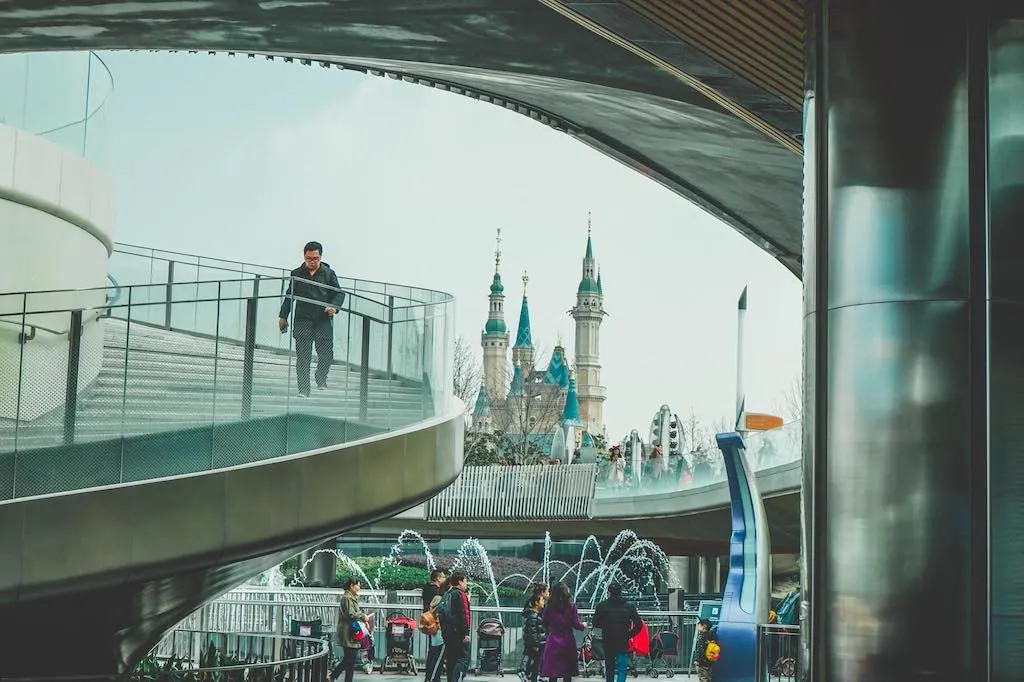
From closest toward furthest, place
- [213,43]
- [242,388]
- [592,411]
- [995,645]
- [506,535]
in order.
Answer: [995,645]
[242,388]
[213,43]
[506,535]
[592,411]

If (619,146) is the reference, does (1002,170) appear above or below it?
below

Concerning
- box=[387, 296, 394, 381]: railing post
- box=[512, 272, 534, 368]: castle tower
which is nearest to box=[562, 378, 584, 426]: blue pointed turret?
box=[512, 272, 534, 368]: castle tower

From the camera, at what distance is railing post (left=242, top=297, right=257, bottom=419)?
45.8 feet

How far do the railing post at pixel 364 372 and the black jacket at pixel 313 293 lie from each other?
1.57 feet

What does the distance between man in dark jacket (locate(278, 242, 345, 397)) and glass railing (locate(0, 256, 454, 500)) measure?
53 mm

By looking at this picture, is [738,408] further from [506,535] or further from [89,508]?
[506,535]

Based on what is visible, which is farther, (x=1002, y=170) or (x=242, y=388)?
(x=242, y=388)

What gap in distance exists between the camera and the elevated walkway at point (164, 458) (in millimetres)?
12492

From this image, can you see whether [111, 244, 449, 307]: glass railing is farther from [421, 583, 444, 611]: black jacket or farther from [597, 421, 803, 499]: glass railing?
[597, 421, 803, 499]: glass railing

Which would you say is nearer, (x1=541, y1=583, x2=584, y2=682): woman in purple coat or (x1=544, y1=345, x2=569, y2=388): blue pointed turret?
(x1=541, y1=583, x2=584, y2=682): woman in purple coat

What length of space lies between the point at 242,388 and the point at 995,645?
343 inches

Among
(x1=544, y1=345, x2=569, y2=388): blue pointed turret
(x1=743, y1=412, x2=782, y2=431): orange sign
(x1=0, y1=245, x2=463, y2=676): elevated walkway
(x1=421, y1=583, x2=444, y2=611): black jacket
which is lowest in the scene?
(x1=421, y1=583, x2=444, y2=611): black jacket

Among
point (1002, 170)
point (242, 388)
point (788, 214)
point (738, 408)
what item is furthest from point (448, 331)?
point (1002, 170)

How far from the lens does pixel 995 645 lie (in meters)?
6.98
